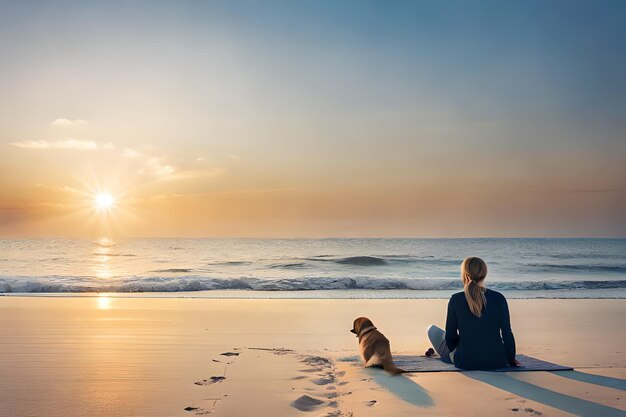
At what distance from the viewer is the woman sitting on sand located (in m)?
5.62

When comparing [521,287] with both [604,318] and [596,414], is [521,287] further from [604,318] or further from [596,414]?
[596,414]

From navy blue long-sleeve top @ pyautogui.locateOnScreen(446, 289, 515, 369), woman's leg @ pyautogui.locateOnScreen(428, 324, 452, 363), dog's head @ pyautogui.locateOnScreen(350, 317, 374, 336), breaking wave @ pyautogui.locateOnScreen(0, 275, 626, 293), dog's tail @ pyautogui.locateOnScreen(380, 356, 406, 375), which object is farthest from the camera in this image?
breaking wave @ pyautogui.locateOnScreen(0, 275, 626, 293)

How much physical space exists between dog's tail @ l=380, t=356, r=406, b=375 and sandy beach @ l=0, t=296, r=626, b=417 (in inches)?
3.4

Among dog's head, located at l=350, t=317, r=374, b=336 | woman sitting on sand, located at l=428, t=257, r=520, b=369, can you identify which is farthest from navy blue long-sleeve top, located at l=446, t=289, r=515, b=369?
dog's head, located at l=350, t=317, r=374, b=336

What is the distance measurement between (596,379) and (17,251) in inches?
1594

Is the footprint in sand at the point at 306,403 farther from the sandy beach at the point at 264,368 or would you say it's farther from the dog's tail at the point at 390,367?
the dog's tail at the point at 390,367

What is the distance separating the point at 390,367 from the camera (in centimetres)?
589

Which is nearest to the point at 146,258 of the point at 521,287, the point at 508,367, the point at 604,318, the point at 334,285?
the point at 334,285

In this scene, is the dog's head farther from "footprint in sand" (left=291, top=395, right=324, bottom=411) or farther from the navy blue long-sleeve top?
"footprint in sand" (left=291, top=395, right=324, bottom=411)

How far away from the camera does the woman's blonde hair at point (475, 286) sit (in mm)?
5602

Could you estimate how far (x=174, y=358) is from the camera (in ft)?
22.4

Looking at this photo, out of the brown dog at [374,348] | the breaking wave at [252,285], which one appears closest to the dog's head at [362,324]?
the brown dog at [374,348]

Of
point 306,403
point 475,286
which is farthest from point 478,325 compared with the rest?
point 306,403

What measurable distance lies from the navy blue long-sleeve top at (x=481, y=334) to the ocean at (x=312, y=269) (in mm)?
9627
